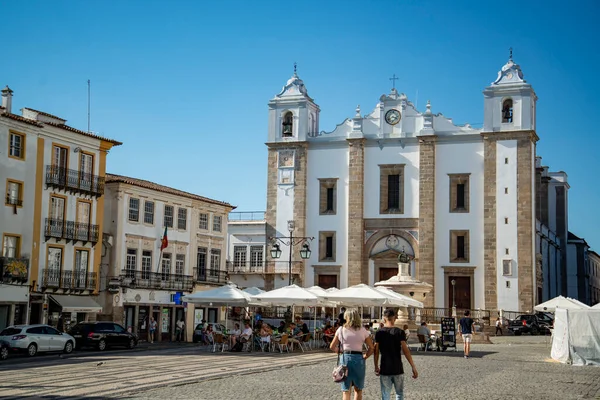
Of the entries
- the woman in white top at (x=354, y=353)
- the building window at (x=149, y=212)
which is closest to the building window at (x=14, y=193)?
the building window at (x=149, y=212)

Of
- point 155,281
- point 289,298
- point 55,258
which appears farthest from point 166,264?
point 289,298

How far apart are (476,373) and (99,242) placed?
26048 mm

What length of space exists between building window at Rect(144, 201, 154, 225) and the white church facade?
61.5 ft

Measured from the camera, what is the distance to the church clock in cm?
6481

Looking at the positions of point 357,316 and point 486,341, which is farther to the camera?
point 486,341

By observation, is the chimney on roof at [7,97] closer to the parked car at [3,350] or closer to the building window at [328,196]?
the parked car at [3,350]

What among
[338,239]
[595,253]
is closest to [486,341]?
[338,239]

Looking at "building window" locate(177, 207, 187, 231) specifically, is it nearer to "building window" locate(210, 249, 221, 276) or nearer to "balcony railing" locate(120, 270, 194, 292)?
"balcony railing" locate(120, 270, 194, 292)

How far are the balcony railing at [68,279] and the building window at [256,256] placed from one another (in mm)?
23449

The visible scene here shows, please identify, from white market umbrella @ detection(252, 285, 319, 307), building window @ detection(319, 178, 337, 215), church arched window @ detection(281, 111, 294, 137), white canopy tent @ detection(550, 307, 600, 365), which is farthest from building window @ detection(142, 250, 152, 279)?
white canopy tent @ detection(550, 307, 600, 365)

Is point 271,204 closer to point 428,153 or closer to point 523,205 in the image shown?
point 428,153

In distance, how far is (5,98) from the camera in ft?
137

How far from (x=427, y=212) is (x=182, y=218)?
19.3 metres

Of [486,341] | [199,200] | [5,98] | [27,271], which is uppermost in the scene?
[5,98]
